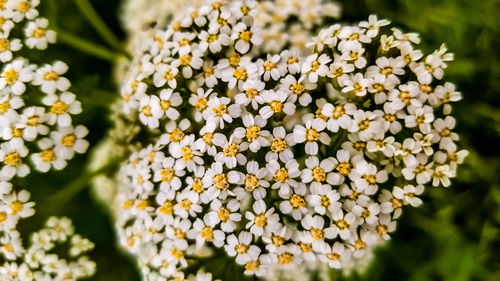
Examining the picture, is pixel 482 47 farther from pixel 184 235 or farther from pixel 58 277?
pixel 58 277

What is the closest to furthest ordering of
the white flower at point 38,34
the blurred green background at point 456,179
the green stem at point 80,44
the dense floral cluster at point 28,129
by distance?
the dense floral cluster at point 28,129, the white flower at point 38,34, the blurred green background at point 456,179, the green stem at point 80,44

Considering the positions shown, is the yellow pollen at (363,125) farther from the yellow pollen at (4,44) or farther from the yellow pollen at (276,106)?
→ the yellow pollen at (4,44)

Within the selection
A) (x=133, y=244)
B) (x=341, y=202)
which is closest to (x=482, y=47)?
(x=341, y=202)

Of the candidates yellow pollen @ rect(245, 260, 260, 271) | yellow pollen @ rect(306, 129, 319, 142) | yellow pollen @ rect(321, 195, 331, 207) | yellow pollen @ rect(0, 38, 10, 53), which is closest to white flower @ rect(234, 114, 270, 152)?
yellow pollen @ rect(306, 129, 319, 142)

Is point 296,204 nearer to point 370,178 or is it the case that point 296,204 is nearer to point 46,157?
point 370,178

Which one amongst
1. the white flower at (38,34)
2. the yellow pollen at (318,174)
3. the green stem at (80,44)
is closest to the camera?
the yellow pollen at (318,174)

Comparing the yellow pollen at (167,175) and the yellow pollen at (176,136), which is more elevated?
the yellow pollen at (176,136)

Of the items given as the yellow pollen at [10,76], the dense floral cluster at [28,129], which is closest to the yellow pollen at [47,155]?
the dense floral cluster at [28,129]
